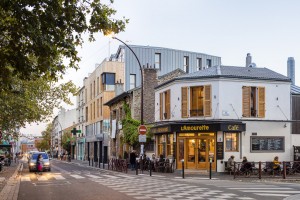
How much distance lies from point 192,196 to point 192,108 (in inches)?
593

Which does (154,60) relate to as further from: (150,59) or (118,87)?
(118,87)

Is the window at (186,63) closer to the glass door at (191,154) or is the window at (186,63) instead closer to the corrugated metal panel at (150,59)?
the corrugated metal panel at (150,59)

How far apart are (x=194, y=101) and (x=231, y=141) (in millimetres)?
3587

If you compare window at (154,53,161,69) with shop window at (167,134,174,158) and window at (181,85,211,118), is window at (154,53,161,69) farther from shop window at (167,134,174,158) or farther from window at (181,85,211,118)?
window at (181,85,211,118)

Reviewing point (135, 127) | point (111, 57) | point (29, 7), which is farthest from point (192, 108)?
point (111, 57)

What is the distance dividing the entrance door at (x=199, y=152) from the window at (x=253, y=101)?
9.92 ft

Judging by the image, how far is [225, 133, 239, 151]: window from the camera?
2820 cm

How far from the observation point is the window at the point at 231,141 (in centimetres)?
2820

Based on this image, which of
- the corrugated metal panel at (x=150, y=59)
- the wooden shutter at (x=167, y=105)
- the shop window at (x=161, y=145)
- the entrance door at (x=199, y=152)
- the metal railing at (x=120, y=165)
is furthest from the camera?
the corrugated metal panel at (x=150, y=59)

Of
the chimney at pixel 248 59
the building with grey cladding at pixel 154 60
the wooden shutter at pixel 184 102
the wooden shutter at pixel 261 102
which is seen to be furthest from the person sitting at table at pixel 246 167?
the building with grey cladding at pixel 154 60

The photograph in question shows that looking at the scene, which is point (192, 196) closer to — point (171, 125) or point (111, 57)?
point (171, 125)

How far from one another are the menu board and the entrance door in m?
2.74

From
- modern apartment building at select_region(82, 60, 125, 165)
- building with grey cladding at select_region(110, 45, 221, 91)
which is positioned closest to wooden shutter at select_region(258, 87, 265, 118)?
modern apartment building at select_region(82, 60, 125, 165)

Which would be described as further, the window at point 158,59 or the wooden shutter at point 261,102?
the window at point 158,59
